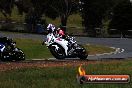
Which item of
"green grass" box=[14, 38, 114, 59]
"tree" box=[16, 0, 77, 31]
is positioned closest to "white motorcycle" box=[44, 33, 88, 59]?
"green grass" box=[14, 38, 114, 59]

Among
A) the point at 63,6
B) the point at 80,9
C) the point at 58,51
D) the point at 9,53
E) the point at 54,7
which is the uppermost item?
the point at 63,6

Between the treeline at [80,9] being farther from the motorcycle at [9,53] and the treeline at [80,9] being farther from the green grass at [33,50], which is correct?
the motorcycle at [9,53]

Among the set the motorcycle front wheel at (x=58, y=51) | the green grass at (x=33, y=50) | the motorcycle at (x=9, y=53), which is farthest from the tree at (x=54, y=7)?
the motorcycle at (x=9, y=53)

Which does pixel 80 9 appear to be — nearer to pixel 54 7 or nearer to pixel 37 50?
pixel 54 7

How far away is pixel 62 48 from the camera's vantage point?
83.3 ft

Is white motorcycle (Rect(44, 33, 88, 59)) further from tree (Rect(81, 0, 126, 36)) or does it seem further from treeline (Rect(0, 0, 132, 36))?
tree (Rect(81, 0, 126, 36))

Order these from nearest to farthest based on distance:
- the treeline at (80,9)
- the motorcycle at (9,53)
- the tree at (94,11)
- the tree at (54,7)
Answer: the motorcycle at (9,53) → the treeline at (80,9) → the tree at (54,7) → the tree at (94,11)

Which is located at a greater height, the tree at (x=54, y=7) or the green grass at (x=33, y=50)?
the tree at (x=54, y=7)

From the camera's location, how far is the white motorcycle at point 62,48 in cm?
2517

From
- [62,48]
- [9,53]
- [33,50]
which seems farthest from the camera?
[33,50]

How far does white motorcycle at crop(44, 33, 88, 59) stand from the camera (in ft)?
82.6

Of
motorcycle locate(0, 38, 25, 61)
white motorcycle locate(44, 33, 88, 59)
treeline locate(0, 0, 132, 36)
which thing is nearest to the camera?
motorcycle locate(0, 38, 25, 61)

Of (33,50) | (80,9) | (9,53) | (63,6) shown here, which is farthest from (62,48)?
(80,9)

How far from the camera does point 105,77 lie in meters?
8.73
